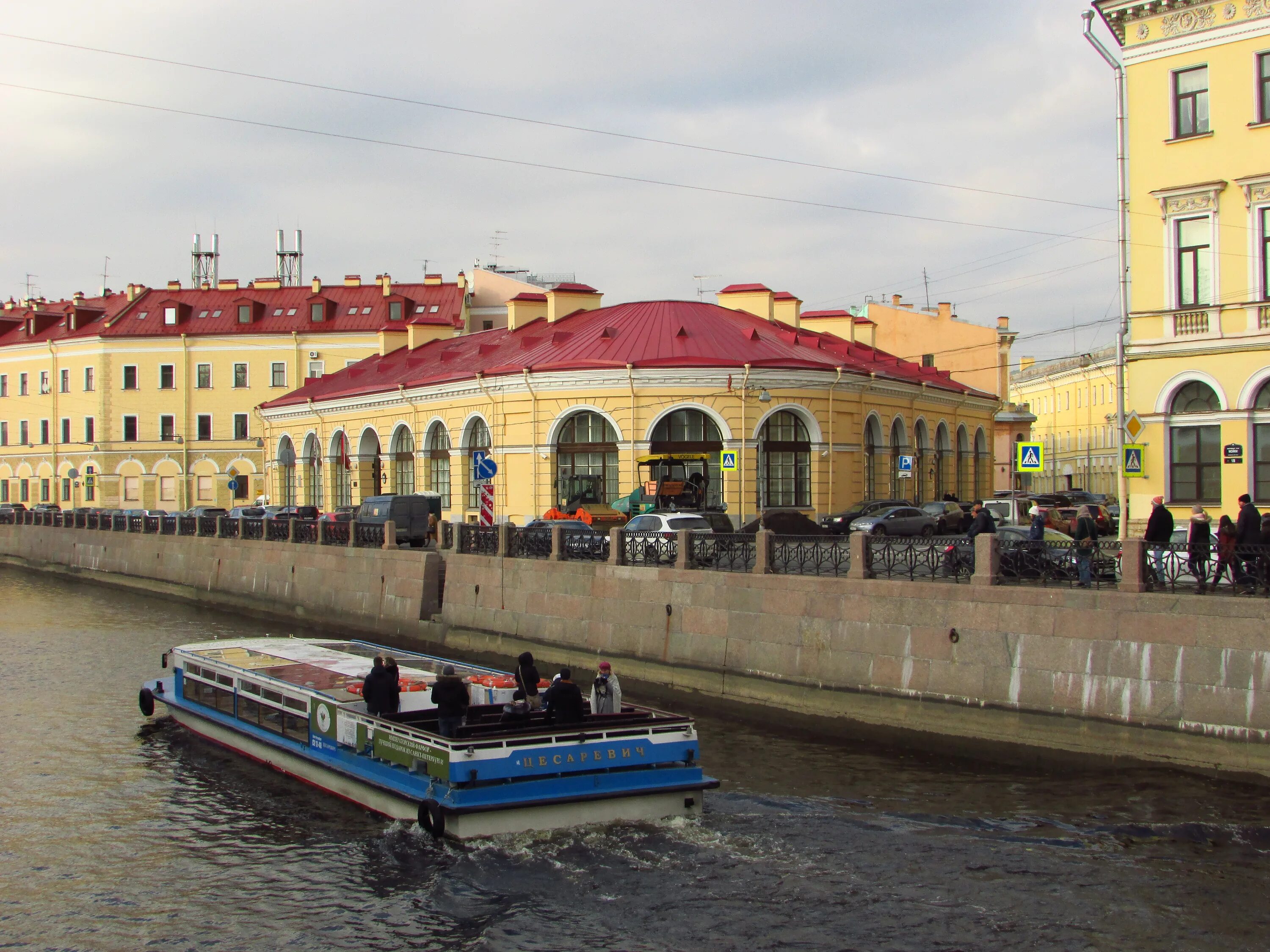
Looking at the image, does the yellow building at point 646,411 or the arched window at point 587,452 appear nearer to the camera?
the yellow building at point 646,411

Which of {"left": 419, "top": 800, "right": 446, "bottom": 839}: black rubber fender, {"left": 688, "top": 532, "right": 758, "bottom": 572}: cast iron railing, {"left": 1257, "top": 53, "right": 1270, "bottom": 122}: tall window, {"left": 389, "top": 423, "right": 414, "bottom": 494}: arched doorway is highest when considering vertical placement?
{"left": 1257, "top": 53, "right": 1270, "bottom": 122}: tall window

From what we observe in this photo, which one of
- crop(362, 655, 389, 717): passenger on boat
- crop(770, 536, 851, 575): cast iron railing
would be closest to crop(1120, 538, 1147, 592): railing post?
crop(770, 536, 851, 575): cast iron railing

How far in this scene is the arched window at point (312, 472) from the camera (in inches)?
1858

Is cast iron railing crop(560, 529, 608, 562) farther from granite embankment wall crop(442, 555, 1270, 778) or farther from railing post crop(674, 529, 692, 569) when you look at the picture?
railing post crop(674, 529, 692, 569)

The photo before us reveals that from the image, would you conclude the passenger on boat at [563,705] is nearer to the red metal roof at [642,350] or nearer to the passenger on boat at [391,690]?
the passenger on boat at [391,690]

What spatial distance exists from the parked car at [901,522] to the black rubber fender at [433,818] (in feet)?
60.7

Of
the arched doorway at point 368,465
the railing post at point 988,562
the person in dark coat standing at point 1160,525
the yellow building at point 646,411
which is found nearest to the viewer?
the railing post at point 988,562

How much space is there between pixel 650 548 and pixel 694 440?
47.8 ft

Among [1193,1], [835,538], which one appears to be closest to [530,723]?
[835,538]

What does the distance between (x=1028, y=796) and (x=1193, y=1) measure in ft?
50.4

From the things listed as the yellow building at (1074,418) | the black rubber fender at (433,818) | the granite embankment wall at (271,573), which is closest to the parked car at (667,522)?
the granite embankment wall at (271,573)

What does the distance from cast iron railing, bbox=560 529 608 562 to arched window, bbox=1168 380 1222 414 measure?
10.5m

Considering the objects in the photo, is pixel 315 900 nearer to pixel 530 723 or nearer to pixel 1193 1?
pixel 530 723

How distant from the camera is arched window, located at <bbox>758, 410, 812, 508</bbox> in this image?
36.1 metres
